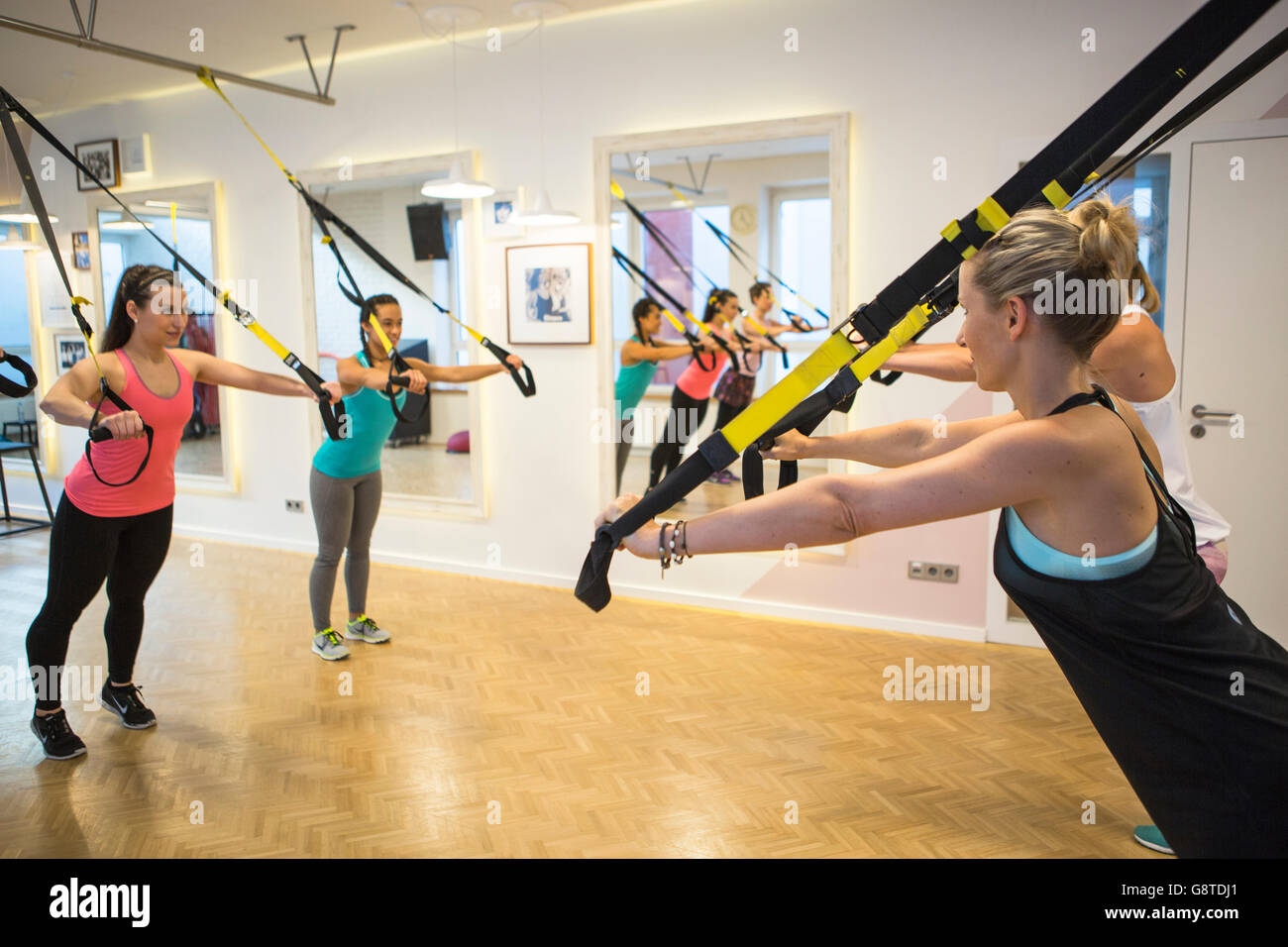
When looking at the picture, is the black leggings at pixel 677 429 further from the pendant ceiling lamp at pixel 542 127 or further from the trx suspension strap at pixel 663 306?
the pendant ceiling lamp at pixel 542 127

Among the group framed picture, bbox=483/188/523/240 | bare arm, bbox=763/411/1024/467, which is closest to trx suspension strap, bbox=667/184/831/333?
framed picture, bbox=483/188/523/240

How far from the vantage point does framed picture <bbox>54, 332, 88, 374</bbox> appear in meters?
7.94

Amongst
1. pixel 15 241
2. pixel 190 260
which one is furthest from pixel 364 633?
pixel 15 241

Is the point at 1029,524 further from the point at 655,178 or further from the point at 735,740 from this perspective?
the point at 655,178

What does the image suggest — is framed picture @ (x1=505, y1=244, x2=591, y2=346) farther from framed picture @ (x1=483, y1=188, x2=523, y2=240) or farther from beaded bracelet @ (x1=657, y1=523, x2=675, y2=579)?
beaded bracelet @ (x1=657, y1=523, x2=675, y2=579)

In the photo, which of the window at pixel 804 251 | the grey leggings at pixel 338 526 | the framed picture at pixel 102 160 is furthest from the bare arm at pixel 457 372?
the framed picture at pixel 102 160

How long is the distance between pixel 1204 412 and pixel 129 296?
4522 mm

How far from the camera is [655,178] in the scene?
5281 mm

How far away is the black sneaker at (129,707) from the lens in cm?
372

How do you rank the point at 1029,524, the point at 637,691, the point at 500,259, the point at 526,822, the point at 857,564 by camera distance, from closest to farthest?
1. the point at 1029,524
2. the point at 526,822
3. the point at 637,691
4. the point at 857,564
5. the point at 500,259

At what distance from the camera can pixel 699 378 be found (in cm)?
544

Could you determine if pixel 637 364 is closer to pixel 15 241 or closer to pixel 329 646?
pixel 329 646

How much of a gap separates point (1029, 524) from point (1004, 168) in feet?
11.8

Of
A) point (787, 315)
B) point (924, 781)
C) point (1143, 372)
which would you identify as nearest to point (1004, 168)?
point (787, 315)
